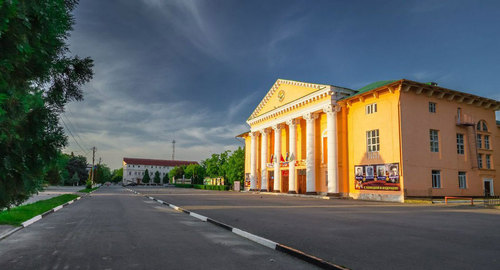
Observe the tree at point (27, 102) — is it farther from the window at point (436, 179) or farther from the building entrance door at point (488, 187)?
the building entrance door at point (488, 187)

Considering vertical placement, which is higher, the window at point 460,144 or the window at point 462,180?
the window at point 460,144

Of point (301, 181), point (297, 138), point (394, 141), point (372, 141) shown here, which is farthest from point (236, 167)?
point (394, 141)

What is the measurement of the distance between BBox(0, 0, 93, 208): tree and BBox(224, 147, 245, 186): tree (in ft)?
185

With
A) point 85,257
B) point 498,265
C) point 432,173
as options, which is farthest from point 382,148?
point 85,257

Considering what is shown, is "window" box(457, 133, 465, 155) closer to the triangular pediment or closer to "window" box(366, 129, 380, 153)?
"window" box(366, 129, 380, 153)

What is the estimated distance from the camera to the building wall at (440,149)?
2731 cm

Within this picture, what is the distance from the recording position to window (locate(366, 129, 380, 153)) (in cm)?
Result: 2948

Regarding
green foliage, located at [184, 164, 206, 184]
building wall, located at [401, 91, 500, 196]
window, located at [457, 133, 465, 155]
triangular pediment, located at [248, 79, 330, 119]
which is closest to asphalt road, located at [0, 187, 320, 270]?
building wall, located at [401, 91, 500, 196]

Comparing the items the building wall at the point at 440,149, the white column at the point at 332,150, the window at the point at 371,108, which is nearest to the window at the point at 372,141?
the window at the point at 371,108

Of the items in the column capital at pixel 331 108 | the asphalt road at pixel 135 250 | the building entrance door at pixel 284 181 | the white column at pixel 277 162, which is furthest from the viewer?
the building entrance door at pixel 284 181

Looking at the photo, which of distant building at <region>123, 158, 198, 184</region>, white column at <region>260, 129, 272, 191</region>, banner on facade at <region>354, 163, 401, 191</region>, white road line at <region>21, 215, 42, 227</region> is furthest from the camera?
distant building at <region>123, 158, 198, 184</region>

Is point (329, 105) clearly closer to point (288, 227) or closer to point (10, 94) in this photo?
point (288, 227)

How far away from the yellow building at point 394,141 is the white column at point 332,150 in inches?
4.0

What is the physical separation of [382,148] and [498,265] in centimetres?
2496
